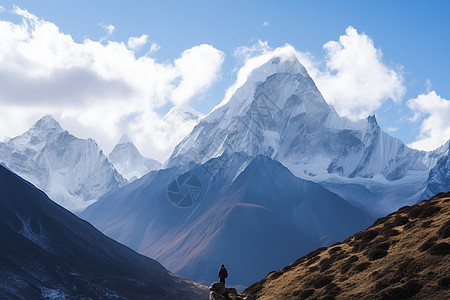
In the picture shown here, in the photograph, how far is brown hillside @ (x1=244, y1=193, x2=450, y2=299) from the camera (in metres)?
45.1

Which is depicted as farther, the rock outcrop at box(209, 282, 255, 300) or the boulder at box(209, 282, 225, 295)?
the boulder at box(209, 282, 225, 295)

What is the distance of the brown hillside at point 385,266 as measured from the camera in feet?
148

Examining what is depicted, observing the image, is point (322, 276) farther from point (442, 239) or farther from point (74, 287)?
point (74, 287)

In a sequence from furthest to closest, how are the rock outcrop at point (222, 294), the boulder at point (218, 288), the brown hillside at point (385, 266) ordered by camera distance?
1. the boulder at point (218, 288)
2. the rock outcrop at point (222, 294)
3. the brown hillside at point (385, 266)

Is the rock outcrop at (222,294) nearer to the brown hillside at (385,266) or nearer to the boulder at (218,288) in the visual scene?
the boulder at (218,288)

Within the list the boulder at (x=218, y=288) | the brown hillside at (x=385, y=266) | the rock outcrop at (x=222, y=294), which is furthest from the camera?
the boulder at (x=218, y=288)

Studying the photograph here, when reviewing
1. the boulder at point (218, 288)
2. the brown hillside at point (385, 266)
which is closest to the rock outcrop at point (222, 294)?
the boulder at point (218, 288)

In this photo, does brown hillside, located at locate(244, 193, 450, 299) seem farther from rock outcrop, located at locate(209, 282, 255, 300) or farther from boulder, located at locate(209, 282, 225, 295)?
boulder, located at locate(209, 282, 225, 295)

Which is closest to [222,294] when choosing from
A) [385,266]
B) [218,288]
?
[218,288]

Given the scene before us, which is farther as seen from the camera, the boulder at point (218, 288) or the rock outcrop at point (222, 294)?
the boulder at point (218, 288)

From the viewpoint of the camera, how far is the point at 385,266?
50.4 meters

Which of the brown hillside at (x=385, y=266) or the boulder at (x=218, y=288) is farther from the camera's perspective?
the boulder at (x=218, y=288)

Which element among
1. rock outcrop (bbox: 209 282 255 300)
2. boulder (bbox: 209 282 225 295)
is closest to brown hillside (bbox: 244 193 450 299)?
rock outcrop (bbox: 209 282 255 300)

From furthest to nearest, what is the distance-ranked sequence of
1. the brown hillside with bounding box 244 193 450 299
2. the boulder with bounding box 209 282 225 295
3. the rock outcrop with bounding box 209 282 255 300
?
the boulder with bounding box 209 282 225 295
the rock outcrop with bounding box 209 282 255 300
the brown hillside with bounding box 244 193 450 299
